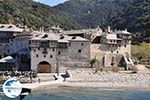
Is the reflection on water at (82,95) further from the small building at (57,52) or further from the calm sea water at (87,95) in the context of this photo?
the small building at (57,52)

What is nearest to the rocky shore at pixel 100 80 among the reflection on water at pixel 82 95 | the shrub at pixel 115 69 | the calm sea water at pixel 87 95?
the shrub at pixel 115 69

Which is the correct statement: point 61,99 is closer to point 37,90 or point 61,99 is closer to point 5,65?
point 37,90

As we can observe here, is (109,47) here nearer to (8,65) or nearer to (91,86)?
(91,86)

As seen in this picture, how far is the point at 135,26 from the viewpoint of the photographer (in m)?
124

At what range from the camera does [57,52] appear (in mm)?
69312

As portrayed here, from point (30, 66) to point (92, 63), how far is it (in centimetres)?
1078

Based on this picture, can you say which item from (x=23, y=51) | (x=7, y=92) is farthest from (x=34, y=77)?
(x=7, y=92)

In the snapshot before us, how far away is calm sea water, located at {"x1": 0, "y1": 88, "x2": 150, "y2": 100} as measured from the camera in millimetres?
43000

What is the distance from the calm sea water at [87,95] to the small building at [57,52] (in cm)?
1576

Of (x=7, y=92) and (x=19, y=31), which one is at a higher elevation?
(x=19, y=31)

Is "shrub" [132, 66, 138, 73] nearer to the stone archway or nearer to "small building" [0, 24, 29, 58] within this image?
the stone archway

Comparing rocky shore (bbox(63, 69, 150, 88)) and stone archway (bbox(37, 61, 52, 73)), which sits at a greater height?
stone archway (bbox(37, 61, 52, 73))

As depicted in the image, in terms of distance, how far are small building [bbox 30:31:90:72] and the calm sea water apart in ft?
51.7

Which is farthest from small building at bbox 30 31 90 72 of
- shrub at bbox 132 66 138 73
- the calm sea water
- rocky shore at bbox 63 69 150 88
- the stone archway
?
the calm sea water
